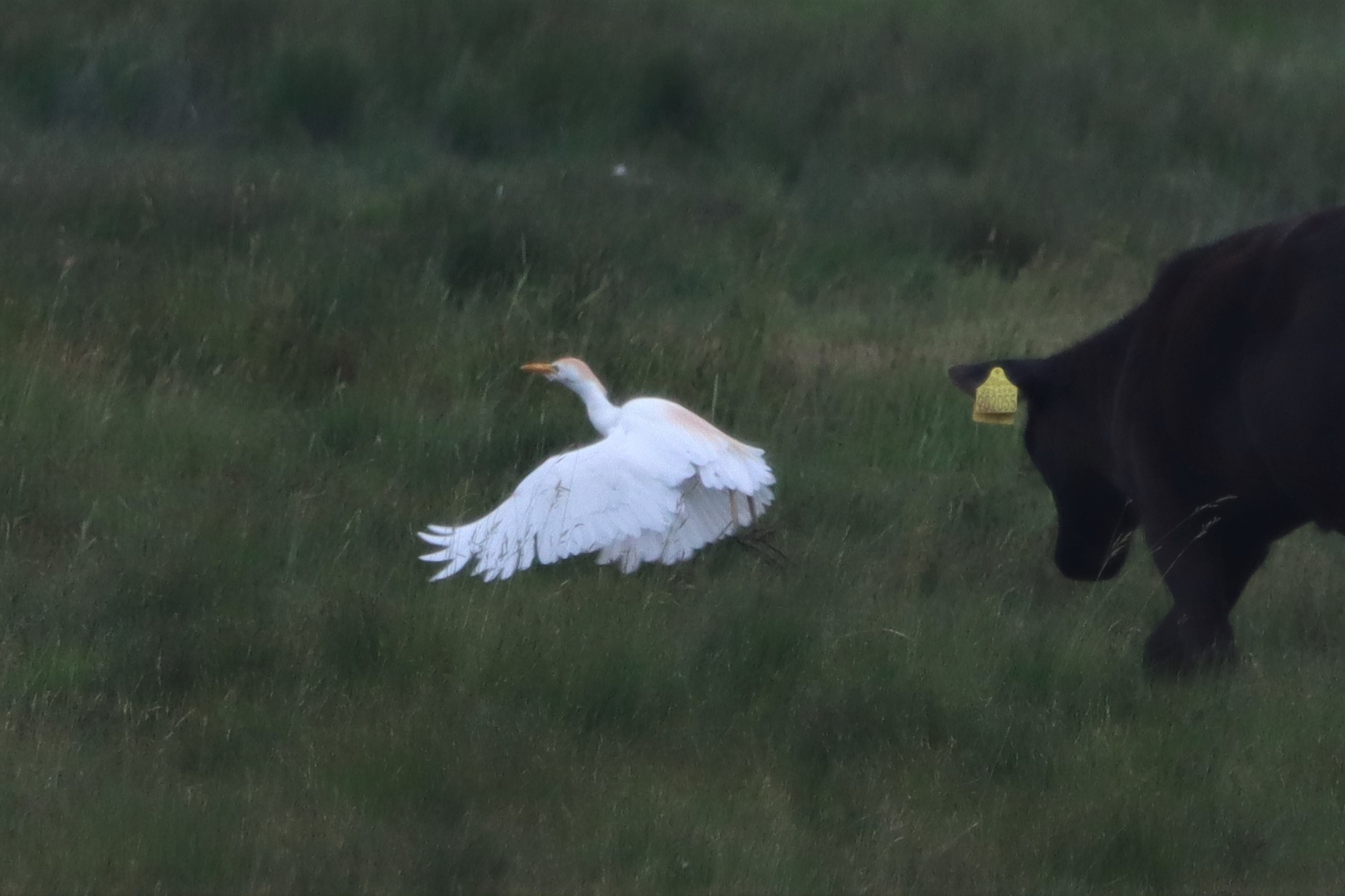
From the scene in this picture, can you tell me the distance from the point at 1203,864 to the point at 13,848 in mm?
2588

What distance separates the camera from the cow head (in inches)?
225

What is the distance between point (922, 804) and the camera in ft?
14.3

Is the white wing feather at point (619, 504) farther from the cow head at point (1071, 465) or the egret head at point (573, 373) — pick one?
the cow head at point (1071, 465)

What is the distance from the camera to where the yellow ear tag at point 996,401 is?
5629mm

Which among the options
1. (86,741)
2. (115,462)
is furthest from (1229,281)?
(115,462)

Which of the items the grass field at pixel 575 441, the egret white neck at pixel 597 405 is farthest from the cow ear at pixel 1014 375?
the egret white neck at pixel 597 405

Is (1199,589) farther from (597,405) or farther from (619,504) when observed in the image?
(597,405)

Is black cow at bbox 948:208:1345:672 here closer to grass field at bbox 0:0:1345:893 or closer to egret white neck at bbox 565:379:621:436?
grass field at bbox 0:0:1345:893

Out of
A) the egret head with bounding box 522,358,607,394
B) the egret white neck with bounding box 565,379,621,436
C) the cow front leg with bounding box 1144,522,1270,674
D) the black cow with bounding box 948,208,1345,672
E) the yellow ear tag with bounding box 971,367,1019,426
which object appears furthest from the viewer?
the egret head with bounding box 522,358,607,394

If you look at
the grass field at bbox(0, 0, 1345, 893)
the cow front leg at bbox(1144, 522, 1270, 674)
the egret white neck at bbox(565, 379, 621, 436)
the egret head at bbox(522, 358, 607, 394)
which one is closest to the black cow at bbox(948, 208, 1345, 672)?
the cow front leg at bbox(1144, 522, 1270, 674)

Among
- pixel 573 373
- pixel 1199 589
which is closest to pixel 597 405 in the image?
pixel 573 373

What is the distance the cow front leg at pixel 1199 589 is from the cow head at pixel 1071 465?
56 cm

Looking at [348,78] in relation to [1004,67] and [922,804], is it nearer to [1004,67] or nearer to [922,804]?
[1004,67]

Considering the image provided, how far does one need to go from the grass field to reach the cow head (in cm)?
20
